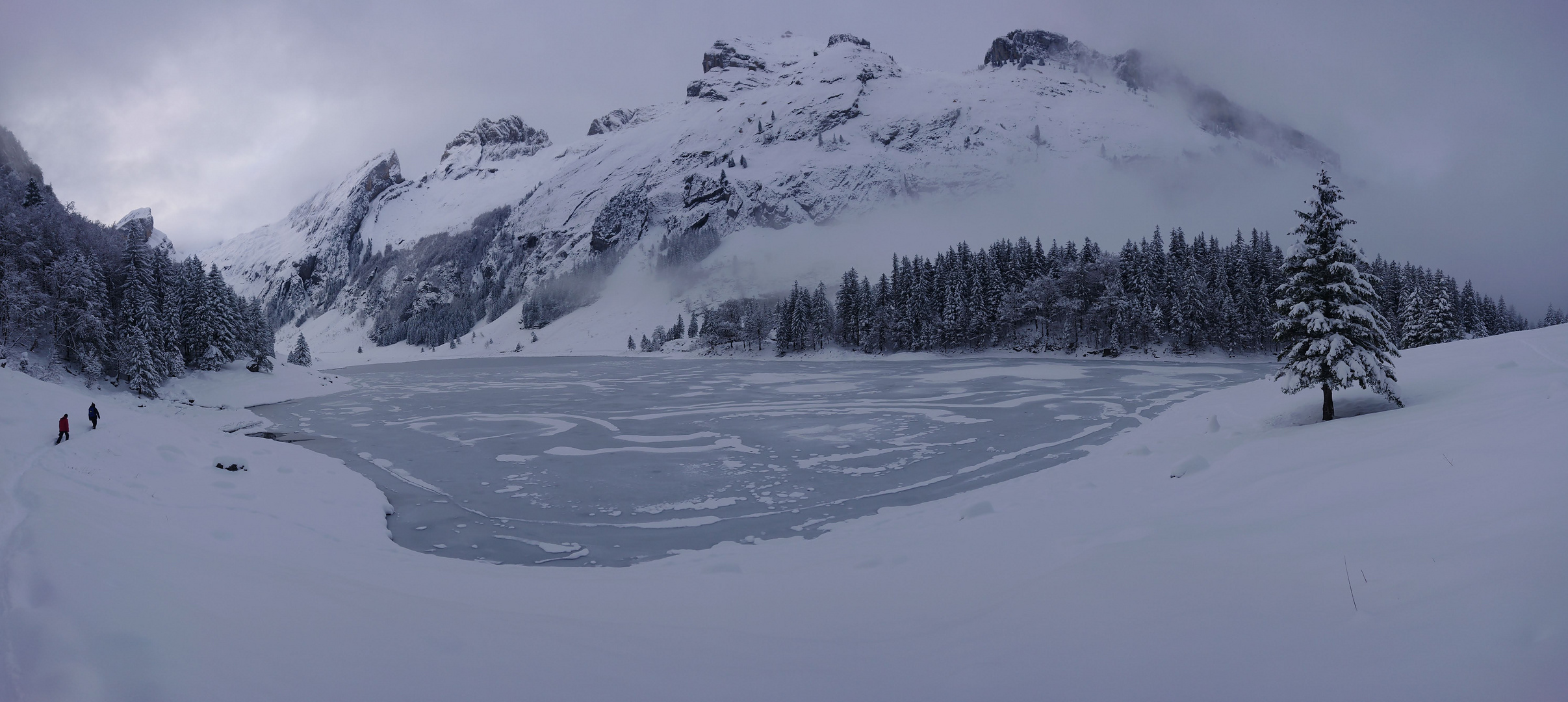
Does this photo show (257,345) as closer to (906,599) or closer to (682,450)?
(682,450)

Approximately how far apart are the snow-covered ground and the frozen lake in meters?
2.08

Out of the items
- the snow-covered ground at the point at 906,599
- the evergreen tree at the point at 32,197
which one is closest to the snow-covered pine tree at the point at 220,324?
the evergreen tree at the point at 32,197

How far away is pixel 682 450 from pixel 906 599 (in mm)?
15751

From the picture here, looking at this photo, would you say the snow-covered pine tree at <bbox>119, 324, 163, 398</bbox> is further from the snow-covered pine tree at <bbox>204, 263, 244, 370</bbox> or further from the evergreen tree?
the evergreen tree

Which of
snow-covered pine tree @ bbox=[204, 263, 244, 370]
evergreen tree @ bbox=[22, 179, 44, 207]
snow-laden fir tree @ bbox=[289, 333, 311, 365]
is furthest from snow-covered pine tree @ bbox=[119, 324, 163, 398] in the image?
snow-laden fir tree @ bbox=[289, 333, 311, 365]

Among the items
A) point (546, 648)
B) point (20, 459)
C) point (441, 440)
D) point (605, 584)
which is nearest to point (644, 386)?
point (441, 440)

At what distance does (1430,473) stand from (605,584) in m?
11.8

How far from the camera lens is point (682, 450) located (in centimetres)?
2220

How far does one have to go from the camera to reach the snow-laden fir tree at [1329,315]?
56.3ft

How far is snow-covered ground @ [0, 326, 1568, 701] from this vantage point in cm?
412

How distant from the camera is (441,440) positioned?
973 inches

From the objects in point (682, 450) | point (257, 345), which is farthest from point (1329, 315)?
point (257, 345)

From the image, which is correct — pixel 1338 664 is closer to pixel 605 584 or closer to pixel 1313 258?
pixel 605 584

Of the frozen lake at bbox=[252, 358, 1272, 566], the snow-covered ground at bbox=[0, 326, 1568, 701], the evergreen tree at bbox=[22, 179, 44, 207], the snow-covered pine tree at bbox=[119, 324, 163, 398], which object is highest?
the evergreen tree at bbox=[22, 179, 44, 207]
